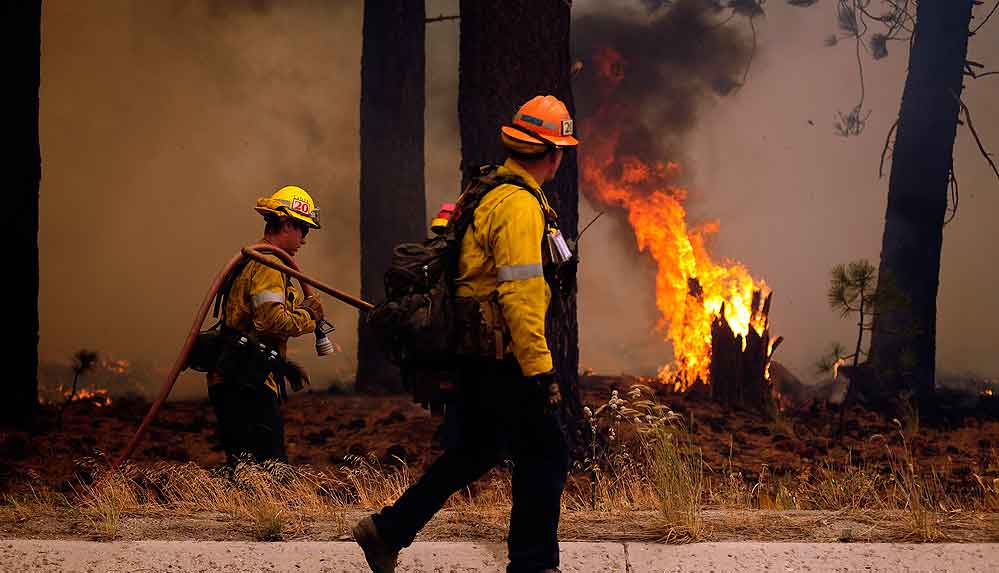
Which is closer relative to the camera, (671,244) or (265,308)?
(265,308)

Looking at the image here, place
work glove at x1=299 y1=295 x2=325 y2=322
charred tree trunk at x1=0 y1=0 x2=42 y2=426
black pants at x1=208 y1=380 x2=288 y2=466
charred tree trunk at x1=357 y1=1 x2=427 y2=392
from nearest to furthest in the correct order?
work glove at x1=299 y1=295 x2=325 y2=322 → black pants at x1=208 y1=380 x2=288 y2=466 → charred tree trunk at x1=0 y1=0 x2=42 y2=426 → charred tree trunk at x1=357 y1=1 x2=427 y2=392

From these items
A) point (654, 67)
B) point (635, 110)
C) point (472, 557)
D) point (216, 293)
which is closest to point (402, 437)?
point (216, 293)

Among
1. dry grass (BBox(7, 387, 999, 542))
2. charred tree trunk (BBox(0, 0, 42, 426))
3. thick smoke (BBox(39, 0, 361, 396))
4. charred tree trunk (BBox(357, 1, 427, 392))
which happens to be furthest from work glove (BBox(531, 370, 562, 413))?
thick smoke (BBox(39, 0, 361, 396))

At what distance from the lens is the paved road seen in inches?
191

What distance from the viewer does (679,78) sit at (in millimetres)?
11195

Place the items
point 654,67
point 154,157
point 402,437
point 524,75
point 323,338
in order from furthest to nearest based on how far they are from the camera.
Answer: point 154,157
point 654,67
point 402,437
point 524,75
point 323,338

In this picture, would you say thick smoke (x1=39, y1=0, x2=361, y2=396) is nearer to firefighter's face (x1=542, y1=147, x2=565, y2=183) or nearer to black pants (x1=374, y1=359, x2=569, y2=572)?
black pants (x1=374, y1=359, x2=569, y2=572)

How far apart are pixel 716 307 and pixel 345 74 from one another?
12.2 feet

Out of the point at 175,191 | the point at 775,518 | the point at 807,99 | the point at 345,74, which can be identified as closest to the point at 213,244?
the point at 175,191

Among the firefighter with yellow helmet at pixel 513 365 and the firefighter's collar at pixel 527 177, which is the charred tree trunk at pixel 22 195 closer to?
the firefighter with yellow helmet at pixel 513 365

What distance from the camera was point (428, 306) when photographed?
463 cm

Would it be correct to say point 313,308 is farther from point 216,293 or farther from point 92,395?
point 92,395

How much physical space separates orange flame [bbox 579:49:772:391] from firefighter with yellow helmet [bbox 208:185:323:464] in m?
4.68

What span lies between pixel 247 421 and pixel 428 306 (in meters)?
2.33
